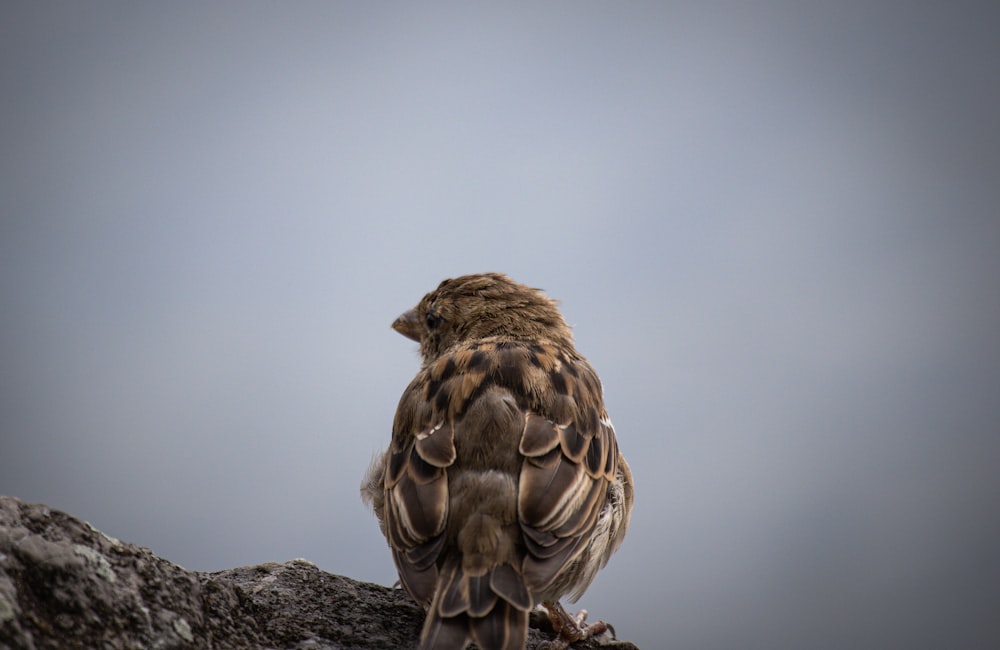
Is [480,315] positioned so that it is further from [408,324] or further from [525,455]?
[525,455]

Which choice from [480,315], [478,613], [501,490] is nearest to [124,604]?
[478,613]

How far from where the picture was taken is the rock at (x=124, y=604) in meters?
3.09

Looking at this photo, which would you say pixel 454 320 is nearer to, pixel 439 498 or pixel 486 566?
pixel 439 498

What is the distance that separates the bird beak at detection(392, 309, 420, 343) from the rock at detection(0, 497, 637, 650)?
3413 millimetres

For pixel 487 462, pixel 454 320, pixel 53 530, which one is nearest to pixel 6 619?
pixel 53 530

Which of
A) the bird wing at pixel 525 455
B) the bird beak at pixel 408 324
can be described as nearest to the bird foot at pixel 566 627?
the bird wing at pixel 525 455

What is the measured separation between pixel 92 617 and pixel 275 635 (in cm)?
112

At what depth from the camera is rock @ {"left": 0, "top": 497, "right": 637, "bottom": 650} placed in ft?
10.1

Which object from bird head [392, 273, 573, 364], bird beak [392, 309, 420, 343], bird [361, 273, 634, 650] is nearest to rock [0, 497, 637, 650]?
bird [361, 273, 634, 650]

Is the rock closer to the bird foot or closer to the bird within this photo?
the bird

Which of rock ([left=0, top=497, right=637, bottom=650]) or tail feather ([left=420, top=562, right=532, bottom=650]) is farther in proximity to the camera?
tail feather ([left=420, top=562, right=532, bottom=650])

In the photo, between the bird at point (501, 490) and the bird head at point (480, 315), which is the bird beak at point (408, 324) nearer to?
the bird head at point (480, 315)

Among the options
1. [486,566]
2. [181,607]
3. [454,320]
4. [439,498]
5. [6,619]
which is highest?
[454,320]

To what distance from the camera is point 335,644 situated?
14.3 feet
